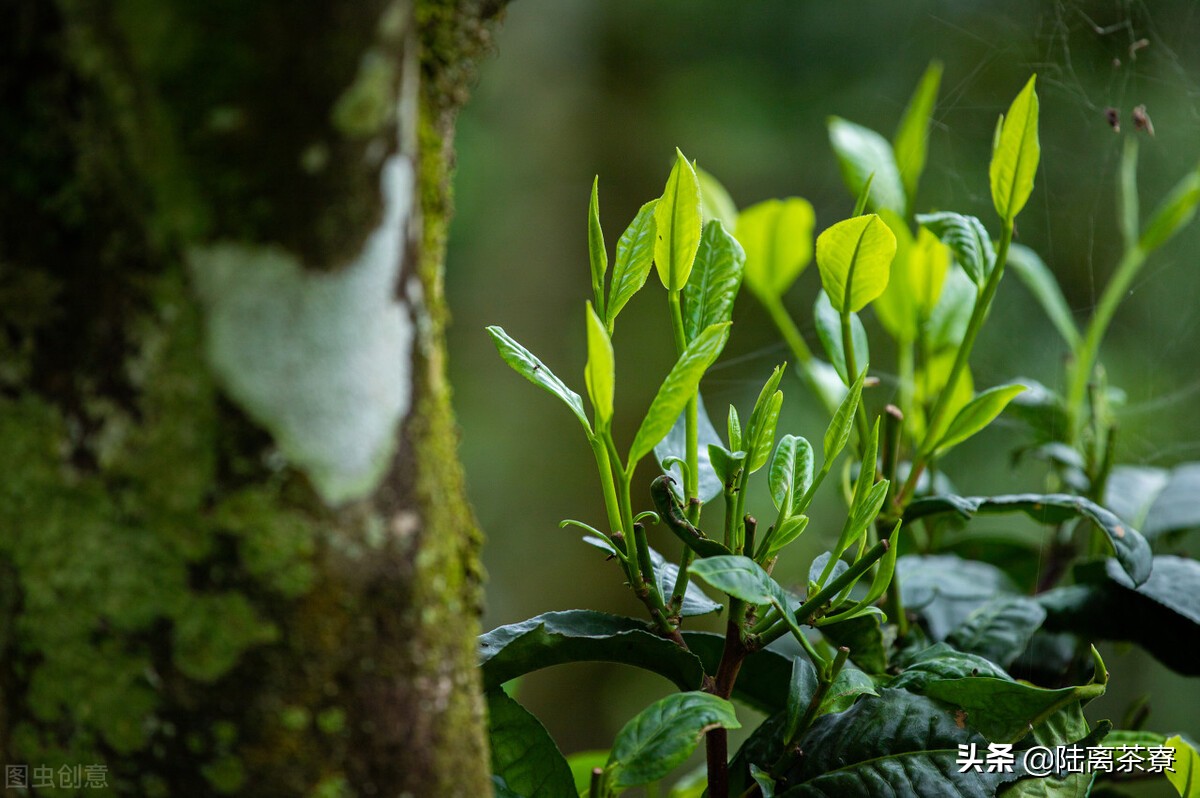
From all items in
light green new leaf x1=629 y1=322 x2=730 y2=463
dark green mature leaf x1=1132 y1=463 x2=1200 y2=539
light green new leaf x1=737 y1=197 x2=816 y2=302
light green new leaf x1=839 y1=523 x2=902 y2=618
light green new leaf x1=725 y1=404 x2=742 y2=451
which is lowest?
dark green mature leaf x1=1132 y1=463 x2=1200 y2=539

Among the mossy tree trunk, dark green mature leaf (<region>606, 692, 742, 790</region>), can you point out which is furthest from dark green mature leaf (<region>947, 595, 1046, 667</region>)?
the mossy tree trunk

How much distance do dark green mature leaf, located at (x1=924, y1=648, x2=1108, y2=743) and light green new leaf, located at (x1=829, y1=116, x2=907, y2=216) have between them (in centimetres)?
33

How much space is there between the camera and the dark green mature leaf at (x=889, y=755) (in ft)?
1.19

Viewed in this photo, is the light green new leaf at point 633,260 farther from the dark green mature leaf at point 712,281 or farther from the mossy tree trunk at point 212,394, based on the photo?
the mossy tree trunk at point 212,394

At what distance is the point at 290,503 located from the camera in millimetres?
251

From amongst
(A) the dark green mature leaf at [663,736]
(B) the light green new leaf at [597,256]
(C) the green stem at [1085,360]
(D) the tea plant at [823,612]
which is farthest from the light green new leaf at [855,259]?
(C) the green stem at [1085,360]

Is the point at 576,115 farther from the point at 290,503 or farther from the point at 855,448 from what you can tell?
the point at 290,503

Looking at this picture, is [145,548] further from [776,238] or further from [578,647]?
[776,238]

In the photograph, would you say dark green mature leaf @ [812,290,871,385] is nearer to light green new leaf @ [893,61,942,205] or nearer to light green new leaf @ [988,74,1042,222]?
light green new leaf @ [988,74,1042,222]

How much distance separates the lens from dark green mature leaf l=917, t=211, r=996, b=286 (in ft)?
1.49

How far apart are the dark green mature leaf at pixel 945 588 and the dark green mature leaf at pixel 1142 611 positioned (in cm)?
5

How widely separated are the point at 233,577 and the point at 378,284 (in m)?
0.09

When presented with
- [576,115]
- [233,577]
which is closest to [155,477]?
[233,577]

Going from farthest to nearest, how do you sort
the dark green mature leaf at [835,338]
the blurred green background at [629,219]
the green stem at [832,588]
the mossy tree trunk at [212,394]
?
the blurred green background at [629,219]
the dark green mature leaf at [835,338]
the green stem at [832,588]
the mossy tree trunk at [212,394]
